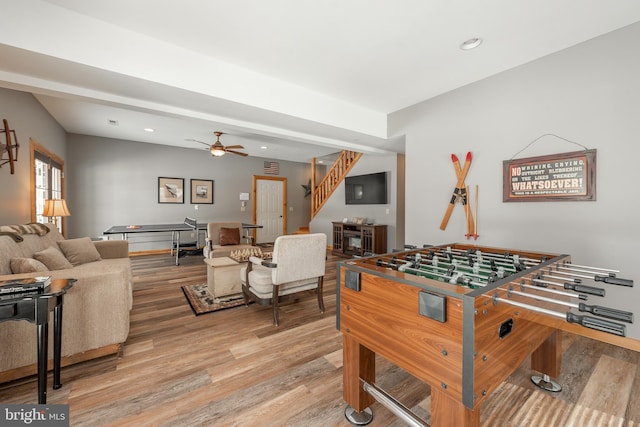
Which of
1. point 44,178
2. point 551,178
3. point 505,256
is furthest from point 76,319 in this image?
point 551,178

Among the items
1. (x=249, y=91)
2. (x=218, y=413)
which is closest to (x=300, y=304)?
(x=218, y=413)

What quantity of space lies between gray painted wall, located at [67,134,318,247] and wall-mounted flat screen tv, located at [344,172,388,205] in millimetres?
3150

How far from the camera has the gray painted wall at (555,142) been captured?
2314 millimetres

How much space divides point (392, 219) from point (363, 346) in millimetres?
4391

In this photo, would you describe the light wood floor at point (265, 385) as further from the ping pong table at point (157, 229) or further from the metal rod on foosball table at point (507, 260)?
the ping pong table at point (157, 229)

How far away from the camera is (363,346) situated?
1606mm

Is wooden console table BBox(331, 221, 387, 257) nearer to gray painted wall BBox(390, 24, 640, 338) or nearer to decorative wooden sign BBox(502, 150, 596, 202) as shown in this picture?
gray painted wall BBox(390, 24, 640, 338)

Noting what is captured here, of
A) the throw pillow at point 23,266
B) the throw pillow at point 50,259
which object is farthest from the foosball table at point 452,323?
the throw pillow at point 50,259

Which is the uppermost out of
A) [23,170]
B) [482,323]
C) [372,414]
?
[23,170]

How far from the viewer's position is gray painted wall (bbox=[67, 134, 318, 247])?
589 cm

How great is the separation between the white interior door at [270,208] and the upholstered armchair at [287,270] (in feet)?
16.9

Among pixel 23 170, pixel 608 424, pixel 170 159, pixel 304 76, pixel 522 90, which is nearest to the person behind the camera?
pixel 608 424

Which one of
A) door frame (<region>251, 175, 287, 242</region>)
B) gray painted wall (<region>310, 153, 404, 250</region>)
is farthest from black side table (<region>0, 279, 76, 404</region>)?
door frame (<region>251, 175, 287, 242</region>)

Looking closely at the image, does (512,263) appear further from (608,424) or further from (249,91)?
(249,91)
